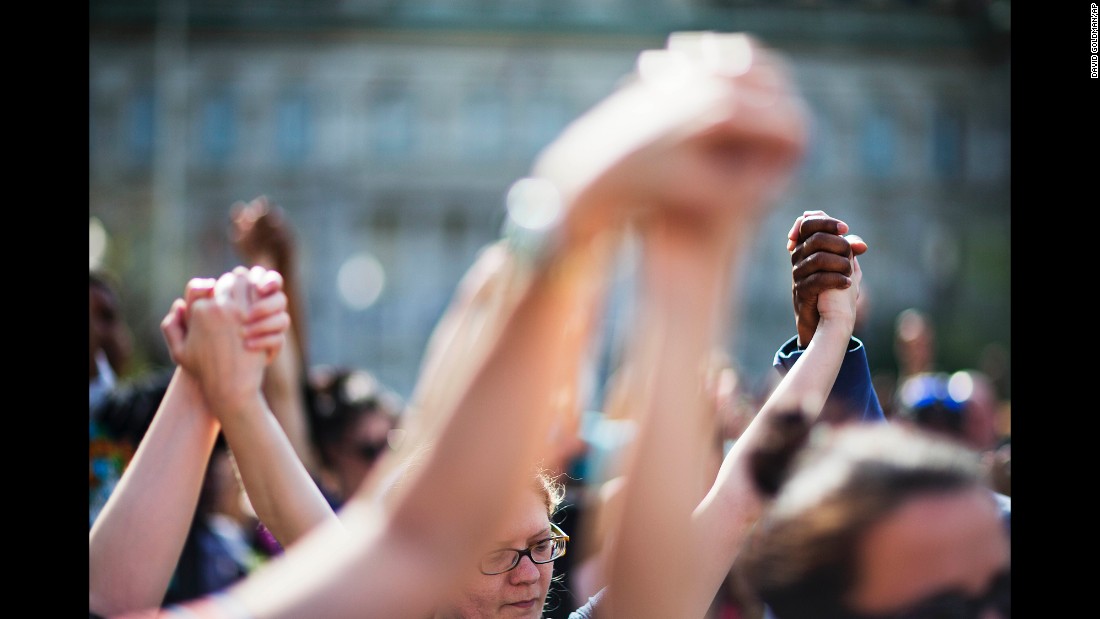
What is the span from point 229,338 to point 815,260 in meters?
1.00

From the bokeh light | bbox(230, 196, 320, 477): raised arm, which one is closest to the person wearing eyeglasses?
bbox(230, 196, 320, 477): raised arm

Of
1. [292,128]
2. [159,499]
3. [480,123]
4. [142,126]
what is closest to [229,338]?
[159,499]

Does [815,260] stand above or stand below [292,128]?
below

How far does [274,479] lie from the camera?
6.32 ft

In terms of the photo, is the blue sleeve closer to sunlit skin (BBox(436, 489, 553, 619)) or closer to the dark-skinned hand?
the dark-skinned hand

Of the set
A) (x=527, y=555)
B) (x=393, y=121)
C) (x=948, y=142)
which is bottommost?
(x=527, y=555)

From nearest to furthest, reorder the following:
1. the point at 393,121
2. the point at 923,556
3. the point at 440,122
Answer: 1. the point at 923,556
2. the point at 440,122
3. the point at 393,121

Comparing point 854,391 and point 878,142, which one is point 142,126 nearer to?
point 878,142

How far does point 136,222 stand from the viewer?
1880 inches

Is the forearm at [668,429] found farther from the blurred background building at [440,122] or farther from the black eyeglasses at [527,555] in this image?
the blurred background building at [440,122]

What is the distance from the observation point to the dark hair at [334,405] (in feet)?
14.2

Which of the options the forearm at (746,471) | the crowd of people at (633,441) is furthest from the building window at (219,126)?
the forearm at (746,471)

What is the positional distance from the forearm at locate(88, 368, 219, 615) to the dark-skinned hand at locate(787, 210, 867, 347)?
1045mm
